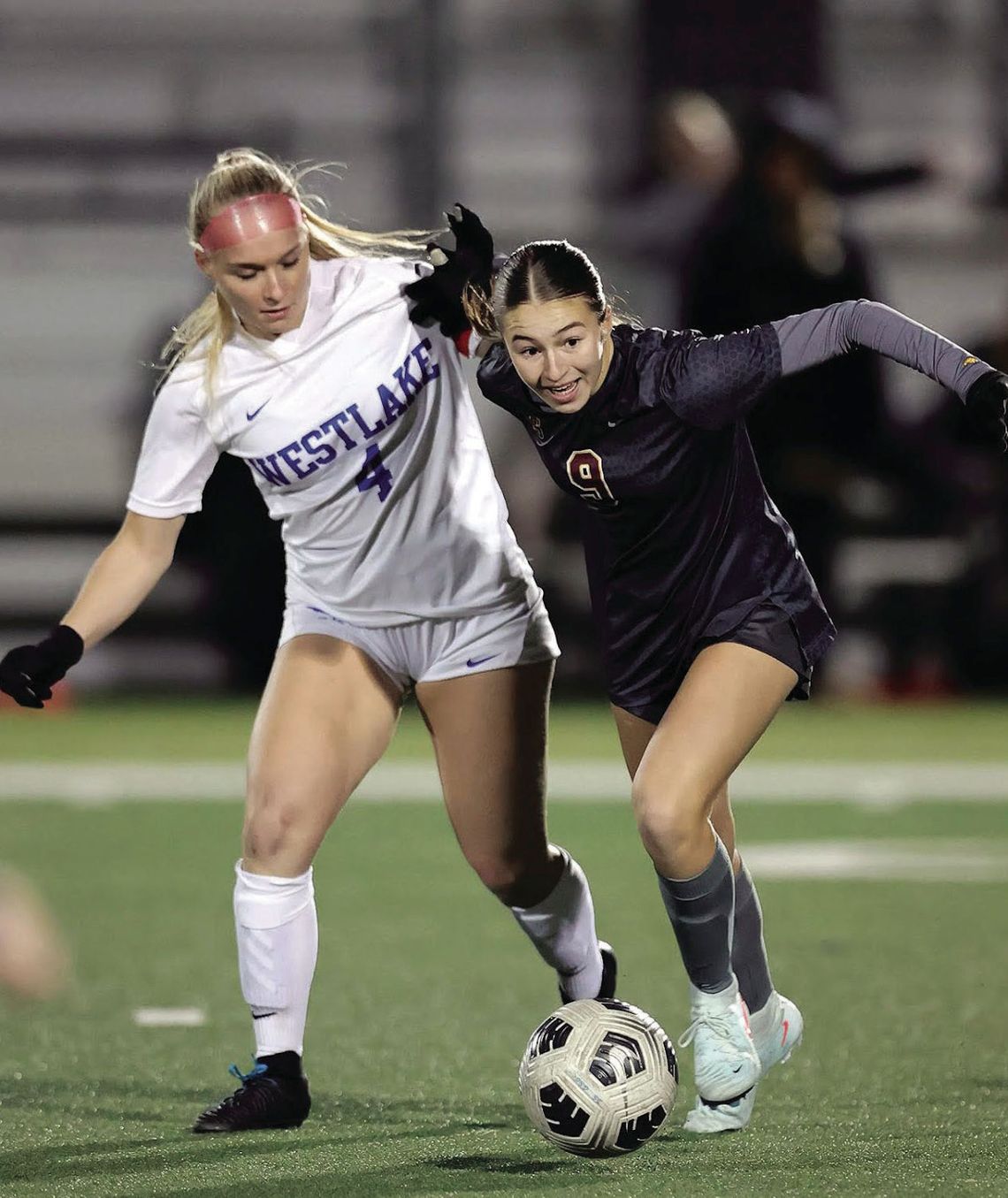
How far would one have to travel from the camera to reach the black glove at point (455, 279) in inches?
186

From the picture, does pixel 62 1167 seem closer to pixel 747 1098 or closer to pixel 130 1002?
pixel 747 1098

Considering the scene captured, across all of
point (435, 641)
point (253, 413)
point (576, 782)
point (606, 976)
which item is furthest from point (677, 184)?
point (253, 413)

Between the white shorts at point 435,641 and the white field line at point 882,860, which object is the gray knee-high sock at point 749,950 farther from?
the white field line at point 882,860

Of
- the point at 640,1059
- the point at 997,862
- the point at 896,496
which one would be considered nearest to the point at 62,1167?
the point at 640,1059

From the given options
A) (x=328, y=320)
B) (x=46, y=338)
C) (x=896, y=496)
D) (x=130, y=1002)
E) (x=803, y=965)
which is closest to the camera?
(x=328, y=320)

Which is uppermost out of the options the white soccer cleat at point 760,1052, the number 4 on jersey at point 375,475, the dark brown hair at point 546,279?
the dark brown hair at point 546,279

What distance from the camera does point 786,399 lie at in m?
10.7

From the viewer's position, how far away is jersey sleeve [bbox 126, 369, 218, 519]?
468 centimetres

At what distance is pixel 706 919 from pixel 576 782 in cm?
527

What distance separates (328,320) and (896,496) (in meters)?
7.66

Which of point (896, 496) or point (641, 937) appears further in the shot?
point (896, 496)

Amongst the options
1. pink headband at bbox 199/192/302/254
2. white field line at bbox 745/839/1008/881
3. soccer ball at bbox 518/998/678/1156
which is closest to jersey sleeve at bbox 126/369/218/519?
pink headband at bbox 199/192/302/254

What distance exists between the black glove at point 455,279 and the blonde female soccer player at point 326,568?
0.05m

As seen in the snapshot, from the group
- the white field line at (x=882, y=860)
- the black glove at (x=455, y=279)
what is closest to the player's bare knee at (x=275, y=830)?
the black glove at (x=455, y=279)
